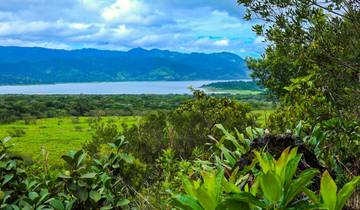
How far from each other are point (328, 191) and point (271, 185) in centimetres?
19

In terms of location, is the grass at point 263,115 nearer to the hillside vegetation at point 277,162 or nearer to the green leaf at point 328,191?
the hillside vegetation at point 277,162

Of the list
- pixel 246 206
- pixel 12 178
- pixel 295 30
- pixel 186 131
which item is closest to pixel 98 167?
pixel 12 178

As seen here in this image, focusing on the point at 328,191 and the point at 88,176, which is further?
the point at 88,176

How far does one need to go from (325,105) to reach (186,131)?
1386 cm

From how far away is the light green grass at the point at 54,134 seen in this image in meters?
61.4

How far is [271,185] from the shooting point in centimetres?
152

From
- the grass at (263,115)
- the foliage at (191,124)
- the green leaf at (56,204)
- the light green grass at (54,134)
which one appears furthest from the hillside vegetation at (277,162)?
the light green grass at (54,134)

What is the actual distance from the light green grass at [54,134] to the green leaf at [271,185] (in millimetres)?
55418

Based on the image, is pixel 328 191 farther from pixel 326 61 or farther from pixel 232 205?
pixel 326 61

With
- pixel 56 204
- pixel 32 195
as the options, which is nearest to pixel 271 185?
pixel 56 204

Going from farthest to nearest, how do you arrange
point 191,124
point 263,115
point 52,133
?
1. point 52,133
2. point 191,124
3. point 263,115

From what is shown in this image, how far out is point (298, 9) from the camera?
16.4 ft

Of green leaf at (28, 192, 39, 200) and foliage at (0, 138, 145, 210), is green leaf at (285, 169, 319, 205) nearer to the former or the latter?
foliage at (0, 138, 145, 210)

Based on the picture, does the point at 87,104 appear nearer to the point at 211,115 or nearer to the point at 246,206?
the point at 211,115
